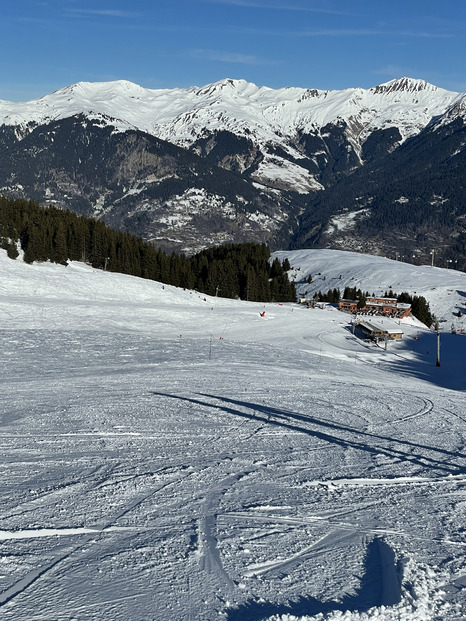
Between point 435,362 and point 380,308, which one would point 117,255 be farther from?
point 435,362

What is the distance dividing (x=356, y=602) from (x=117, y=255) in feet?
329

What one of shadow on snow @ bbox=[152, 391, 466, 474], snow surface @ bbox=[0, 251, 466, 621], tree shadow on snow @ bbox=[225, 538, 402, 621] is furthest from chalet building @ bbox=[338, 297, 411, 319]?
tree shadow on snow @ bbox=[225, 538, 402, 621]

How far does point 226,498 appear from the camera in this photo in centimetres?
1000

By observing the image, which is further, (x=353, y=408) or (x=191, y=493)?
(x=353, y=408)

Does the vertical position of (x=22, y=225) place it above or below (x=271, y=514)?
above

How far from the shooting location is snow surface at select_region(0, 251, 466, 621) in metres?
6.75

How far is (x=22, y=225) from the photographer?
8600 cm

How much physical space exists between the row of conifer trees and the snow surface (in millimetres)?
60309

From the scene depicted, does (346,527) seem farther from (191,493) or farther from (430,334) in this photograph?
(430,334)

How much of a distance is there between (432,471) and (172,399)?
36.2 feet

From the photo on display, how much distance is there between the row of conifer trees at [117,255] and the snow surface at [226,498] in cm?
6031

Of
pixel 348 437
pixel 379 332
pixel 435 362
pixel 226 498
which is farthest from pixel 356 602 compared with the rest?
pixel 379 332

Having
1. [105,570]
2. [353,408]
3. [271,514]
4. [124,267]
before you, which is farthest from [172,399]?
[124,267]

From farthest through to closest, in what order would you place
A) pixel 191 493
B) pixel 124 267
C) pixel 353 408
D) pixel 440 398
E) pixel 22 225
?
pixel 124 267 < pixel 22 225 < pixel 440 398 < pixel 353 408 < pixel 191 493
